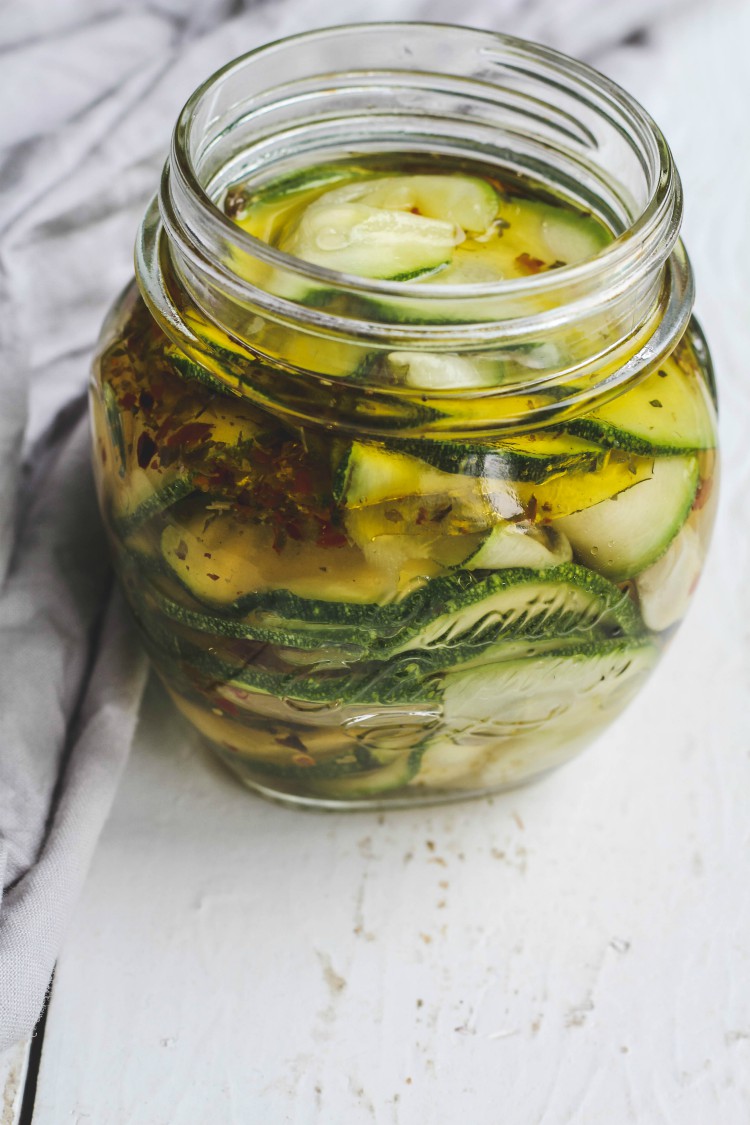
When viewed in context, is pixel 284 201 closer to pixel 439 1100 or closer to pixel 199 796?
pixel 199 796

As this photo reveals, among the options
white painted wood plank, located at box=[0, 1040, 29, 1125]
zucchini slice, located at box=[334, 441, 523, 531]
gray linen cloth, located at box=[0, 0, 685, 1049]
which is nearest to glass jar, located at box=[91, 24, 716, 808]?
zucchini slice, located at box=[334, 441, 523, 531]

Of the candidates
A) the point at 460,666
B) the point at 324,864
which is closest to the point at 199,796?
the point at 324,864

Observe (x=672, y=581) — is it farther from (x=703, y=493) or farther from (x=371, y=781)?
(x=371, y=781)

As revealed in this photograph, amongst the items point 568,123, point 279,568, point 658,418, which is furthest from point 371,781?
point 568,123

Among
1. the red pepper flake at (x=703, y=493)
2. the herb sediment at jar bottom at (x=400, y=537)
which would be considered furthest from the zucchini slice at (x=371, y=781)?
the red pepper flake at (x=703, y=493)

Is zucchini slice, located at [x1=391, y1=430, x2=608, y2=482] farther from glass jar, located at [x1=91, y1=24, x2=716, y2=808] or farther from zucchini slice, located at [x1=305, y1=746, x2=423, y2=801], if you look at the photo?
zucchini slice, located at [x1=305, y1=746, x2=423, y2=801]

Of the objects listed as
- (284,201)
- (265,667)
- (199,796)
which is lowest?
(199,796)
